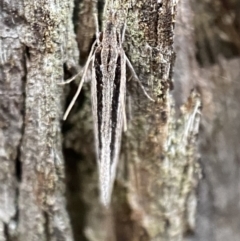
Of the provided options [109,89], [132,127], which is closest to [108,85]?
[109,89]

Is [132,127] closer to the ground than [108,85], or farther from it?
closer to the ground

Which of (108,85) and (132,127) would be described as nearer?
(108,85)

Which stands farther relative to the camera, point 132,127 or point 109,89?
point 132,127

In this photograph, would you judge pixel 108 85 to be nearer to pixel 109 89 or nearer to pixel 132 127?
pixel 109 89
